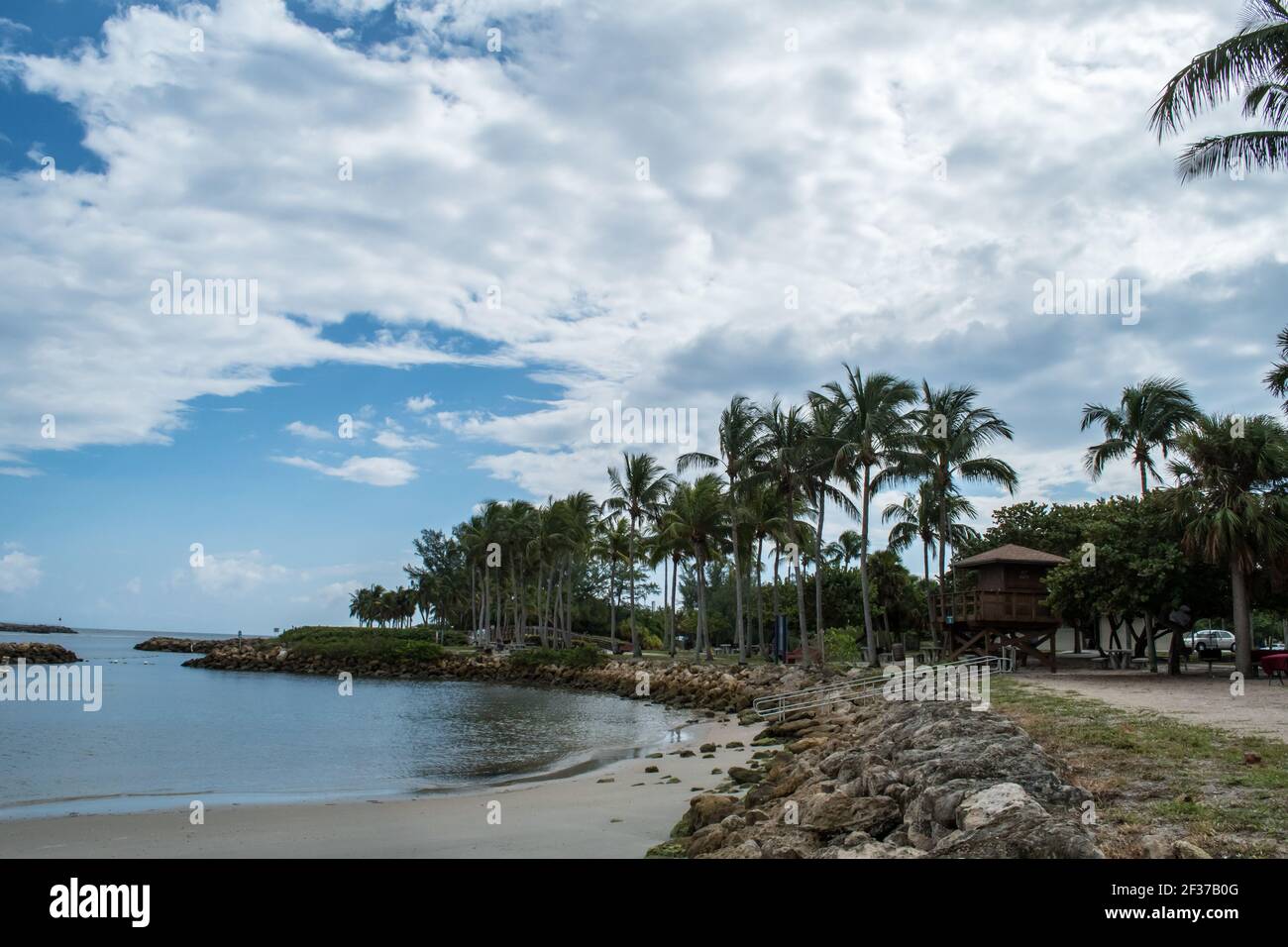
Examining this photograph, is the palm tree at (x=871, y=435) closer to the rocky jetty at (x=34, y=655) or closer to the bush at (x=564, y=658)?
the bush at (x=564, y=658)

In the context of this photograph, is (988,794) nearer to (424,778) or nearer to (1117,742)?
(1117,742)

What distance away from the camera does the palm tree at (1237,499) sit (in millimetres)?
23516

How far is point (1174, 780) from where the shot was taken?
9297mm

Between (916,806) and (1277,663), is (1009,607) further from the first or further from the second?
(916,806)

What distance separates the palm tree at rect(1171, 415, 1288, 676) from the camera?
2352 centimetres

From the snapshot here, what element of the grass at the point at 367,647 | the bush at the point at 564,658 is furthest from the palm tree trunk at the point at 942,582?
the grass at the point at 367,647

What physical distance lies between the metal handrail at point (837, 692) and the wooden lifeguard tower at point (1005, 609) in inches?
40.2

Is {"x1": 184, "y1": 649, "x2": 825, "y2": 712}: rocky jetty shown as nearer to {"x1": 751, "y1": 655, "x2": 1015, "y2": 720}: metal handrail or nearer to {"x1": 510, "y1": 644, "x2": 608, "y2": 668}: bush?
{"x1": 510, "y1": 644, "x2": 608, "y2": 668}: bush

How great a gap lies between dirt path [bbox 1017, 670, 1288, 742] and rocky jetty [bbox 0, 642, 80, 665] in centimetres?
7764

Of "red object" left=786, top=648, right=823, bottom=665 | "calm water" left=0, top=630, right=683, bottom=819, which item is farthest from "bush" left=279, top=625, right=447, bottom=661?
"red object" left=786, top=648, right=823, bottom=665
